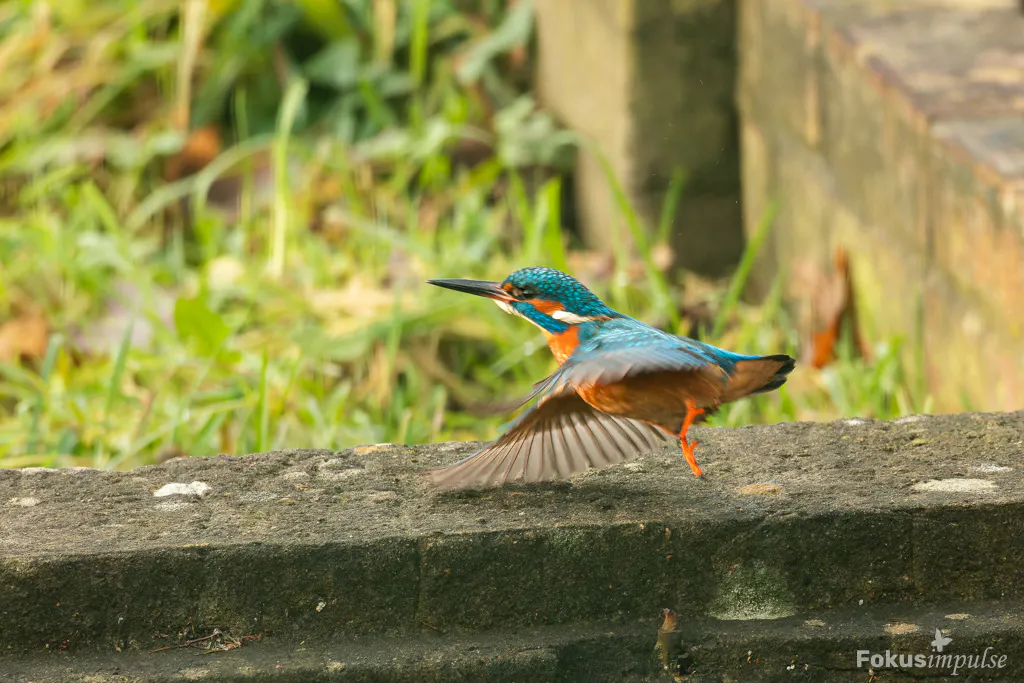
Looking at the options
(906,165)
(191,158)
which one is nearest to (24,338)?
(191,158)

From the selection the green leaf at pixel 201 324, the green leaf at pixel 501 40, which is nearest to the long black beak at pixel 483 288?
the green leaf at pixel 201 324

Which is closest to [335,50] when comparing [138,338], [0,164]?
[0,164]

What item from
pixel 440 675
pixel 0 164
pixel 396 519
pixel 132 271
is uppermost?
pixel 0 164

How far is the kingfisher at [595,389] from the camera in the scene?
1.64 metres

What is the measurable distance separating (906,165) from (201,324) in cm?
179

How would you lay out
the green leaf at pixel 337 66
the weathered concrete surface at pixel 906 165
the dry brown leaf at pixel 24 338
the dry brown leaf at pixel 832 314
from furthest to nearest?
the green leaf at pixel 337 66, the dry brown leaf at pixel 24 338, the dry brown leaf at pixel 832 314, the weathered concrete surface at pixel 906 165

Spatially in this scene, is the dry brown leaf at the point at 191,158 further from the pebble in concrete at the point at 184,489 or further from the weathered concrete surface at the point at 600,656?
the weathered concrete surface at the point at 600,656

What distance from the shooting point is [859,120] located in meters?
3.41

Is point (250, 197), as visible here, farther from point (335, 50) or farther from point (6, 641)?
point (6, 641)

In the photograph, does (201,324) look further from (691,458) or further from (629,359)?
(629,359)

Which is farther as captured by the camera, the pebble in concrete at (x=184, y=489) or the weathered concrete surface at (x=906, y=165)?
the weathered concrete surface at (x=906, y=165)

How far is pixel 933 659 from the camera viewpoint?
160 cm

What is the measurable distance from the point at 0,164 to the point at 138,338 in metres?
1.27

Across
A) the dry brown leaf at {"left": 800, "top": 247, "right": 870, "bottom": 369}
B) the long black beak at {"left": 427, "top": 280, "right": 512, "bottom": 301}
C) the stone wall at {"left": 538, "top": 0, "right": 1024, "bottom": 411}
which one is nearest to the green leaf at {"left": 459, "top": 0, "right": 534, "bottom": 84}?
the stone wall at {"left": 538, "top": 0, "right": 1024, "bottom": 411}
